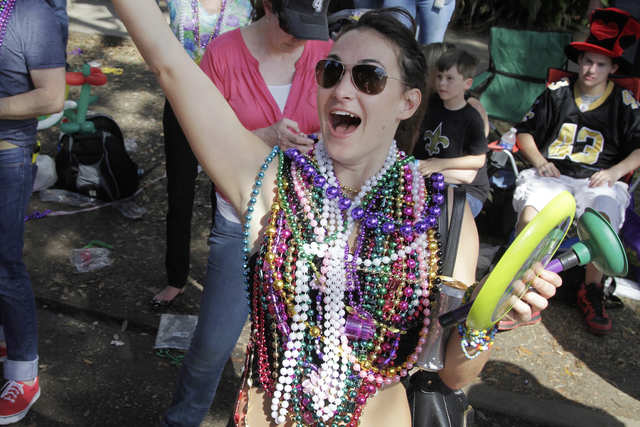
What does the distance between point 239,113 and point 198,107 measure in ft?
2.54

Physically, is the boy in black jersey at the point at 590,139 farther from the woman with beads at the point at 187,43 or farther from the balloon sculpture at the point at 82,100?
the balloon sculpture at the point at 82,100

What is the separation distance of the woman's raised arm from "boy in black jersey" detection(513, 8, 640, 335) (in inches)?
118

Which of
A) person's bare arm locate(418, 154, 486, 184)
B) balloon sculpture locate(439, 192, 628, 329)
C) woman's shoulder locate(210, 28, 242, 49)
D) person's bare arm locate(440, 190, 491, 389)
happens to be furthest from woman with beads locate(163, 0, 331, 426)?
person's bare arm locate(418, 154, 486, 184)

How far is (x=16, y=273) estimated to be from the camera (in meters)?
2.85

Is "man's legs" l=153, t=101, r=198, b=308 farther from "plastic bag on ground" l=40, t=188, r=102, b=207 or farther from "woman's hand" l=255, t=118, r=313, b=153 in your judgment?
"plastic bag on ground" l=40, t=188, r=102, b=207

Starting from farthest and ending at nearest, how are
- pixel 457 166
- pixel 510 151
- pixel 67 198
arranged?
pixel 510 151 → pixel 67 198 → pixel 457 166

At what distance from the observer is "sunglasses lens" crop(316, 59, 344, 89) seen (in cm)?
A: 179

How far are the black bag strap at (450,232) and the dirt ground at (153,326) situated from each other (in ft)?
6.44

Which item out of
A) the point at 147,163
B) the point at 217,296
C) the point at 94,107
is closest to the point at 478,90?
the point at 147,163

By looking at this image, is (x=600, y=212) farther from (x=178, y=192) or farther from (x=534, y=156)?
(x=178, y=192)

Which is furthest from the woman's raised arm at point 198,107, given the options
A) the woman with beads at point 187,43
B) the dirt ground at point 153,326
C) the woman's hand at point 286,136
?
the dirt ground at point 153,326

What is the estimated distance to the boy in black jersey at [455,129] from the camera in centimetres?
412

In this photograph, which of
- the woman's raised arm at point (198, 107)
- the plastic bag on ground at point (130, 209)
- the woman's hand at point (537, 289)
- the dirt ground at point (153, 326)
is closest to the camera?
the woman's hand at point (537, 289)

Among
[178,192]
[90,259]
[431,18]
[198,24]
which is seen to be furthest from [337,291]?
[431,18]
